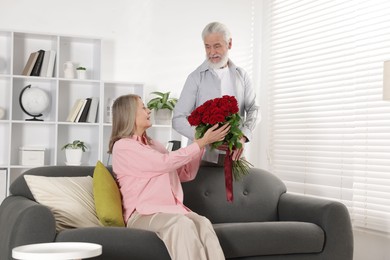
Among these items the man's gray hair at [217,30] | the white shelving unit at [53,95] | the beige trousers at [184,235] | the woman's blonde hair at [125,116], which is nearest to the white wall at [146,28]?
the white shelving unit at [53,95]

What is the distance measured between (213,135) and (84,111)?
237cm

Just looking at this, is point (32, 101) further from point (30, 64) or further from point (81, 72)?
point (81, 72)

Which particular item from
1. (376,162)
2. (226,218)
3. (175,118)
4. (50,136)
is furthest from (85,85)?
(376,162)

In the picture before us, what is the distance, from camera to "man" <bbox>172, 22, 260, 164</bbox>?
14.9 ft

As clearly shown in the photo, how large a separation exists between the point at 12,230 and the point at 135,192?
74 cm

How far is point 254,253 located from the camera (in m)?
3.91

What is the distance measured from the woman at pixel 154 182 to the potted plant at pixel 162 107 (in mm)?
2058

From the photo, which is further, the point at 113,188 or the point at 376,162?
the point at 376,162

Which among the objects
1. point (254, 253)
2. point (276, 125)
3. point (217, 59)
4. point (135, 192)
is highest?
point (217, 59)

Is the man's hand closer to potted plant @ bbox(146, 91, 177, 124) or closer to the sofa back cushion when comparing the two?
the sofa back cushion

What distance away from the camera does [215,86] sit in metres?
4.66

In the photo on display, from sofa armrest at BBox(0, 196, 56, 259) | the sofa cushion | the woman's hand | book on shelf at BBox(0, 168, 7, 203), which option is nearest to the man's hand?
the woman's hand

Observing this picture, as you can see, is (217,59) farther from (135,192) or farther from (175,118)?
(135,192)

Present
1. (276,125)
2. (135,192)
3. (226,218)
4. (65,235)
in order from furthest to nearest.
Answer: (276,125)
(226,218)
(135,192)
(65,235)
